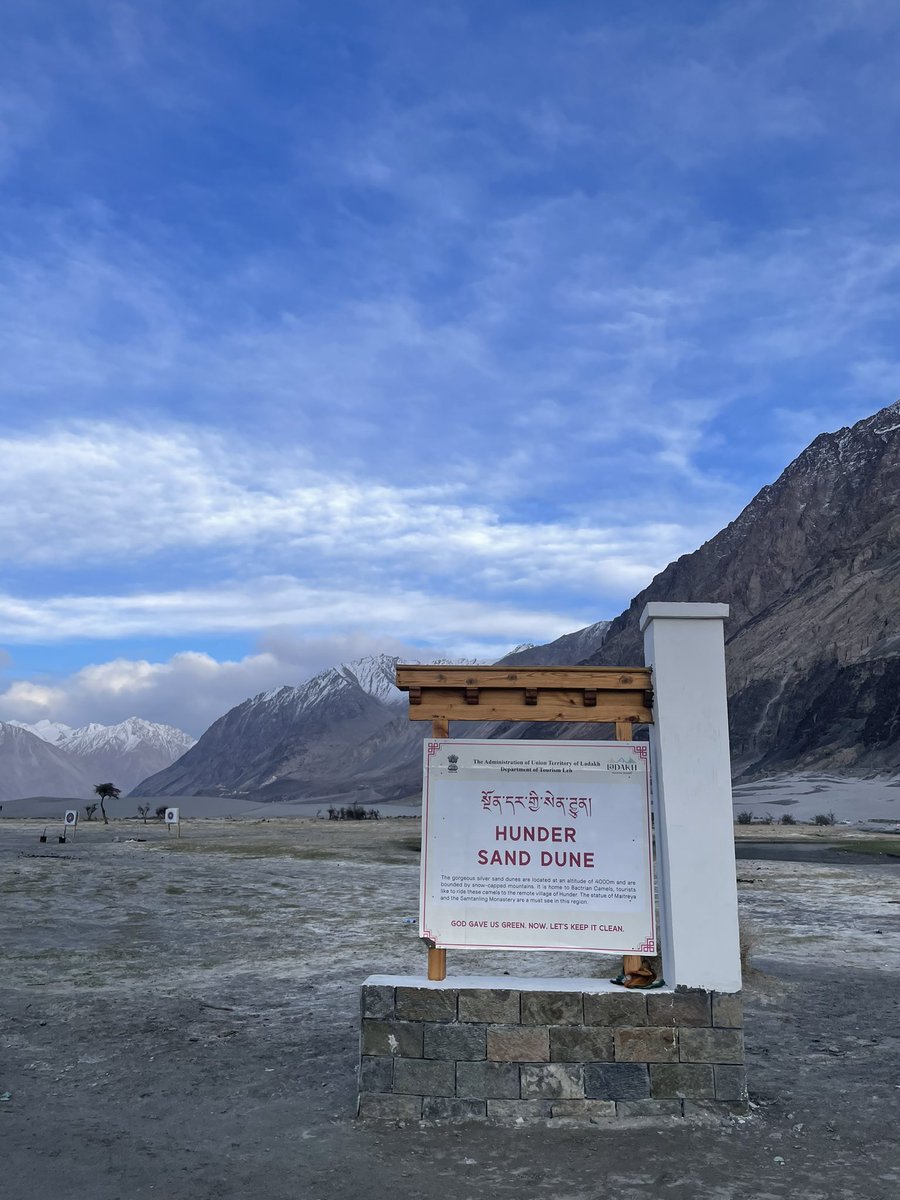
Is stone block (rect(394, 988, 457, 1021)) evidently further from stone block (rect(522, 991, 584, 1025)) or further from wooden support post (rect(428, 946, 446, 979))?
stone block (rect(522, 991, 584, 1025))

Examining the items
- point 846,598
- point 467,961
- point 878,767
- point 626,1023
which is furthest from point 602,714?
point 846,598

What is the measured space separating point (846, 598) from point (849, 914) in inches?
3961

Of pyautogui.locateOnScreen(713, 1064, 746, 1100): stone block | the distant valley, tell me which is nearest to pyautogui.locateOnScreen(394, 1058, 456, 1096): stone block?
pyautogui.locateOnScreen(713, 1064, 746, 1100): stone block

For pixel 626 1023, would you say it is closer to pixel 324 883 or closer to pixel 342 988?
pixel 342 988

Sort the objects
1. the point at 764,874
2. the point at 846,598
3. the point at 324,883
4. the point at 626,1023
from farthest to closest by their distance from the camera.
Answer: the point at 846,598
the point at 764,874
the point at 324,883
the point at 626,1023

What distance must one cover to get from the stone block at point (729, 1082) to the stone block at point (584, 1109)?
2.65ft

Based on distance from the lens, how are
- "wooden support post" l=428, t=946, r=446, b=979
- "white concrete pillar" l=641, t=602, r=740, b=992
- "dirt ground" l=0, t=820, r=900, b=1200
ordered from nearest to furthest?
"dirt ground" l=0, t=820, r=900, b=1200 < "white concrete pillar" l=641, t=602, r=740, b=992 < "wooden support post" l=428, t=946, r=446, b=979

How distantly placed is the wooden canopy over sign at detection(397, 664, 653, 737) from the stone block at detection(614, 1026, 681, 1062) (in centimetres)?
238

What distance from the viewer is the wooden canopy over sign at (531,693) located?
828 centimetres

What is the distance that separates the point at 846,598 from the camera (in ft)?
371

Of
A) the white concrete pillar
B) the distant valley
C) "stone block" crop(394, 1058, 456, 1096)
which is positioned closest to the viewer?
"stone block" crop(394, 1058, 456, 1096)

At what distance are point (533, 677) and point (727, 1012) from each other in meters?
2.96

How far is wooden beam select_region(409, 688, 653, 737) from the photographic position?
829 centimetres

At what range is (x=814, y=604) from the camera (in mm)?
119750
